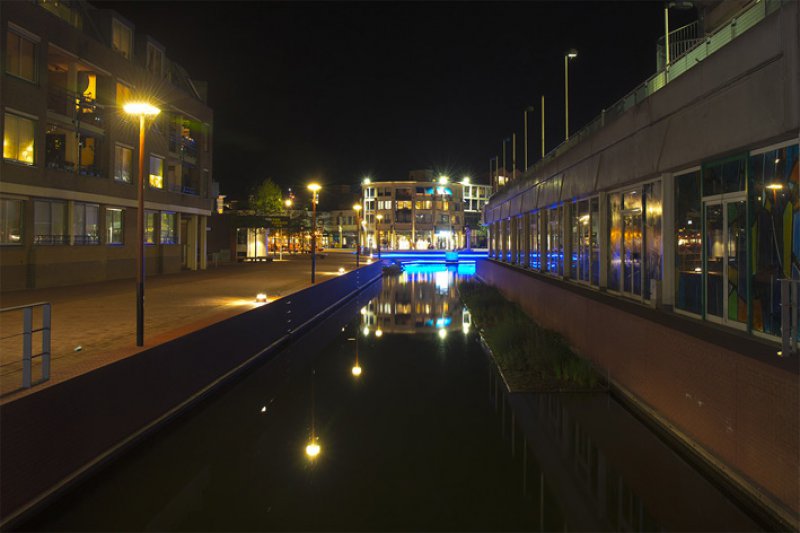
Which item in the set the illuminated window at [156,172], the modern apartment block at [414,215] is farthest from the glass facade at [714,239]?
the modern apartment block at [414,215]

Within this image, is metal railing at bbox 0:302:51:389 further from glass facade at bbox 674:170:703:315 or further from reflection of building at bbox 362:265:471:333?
reflection of building at bbox 362:265:471:333

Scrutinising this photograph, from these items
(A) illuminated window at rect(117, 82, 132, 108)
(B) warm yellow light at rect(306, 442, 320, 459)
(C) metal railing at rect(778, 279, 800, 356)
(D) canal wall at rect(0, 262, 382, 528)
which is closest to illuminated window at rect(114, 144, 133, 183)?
(A) illuminated window at rect(117, 82, 132, 108)

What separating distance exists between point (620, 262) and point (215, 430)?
10.1m

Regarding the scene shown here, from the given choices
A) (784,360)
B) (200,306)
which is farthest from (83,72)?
(784,360)

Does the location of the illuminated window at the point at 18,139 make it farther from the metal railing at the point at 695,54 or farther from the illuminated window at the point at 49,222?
the metal railing at the point at 695,54

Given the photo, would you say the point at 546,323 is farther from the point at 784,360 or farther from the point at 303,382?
the point at 784,360

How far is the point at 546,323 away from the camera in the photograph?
17.3 meters

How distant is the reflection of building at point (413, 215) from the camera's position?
102 meters

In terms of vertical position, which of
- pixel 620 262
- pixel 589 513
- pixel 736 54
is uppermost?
pixel 736 54

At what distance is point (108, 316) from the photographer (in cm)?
1472

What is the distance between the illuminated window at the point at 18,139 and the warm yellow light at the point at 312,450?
18.0 m

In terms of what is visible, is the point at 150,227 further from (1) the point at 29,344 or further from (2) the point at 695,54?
(2) the point at 695,54

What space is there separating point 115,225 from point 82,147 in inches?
152

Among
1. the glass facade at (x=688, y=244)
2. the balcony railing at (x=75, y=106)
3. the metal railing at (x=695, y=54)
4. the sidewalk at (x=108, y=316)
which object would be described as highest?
the balcony railing at (x=75, y=106)
